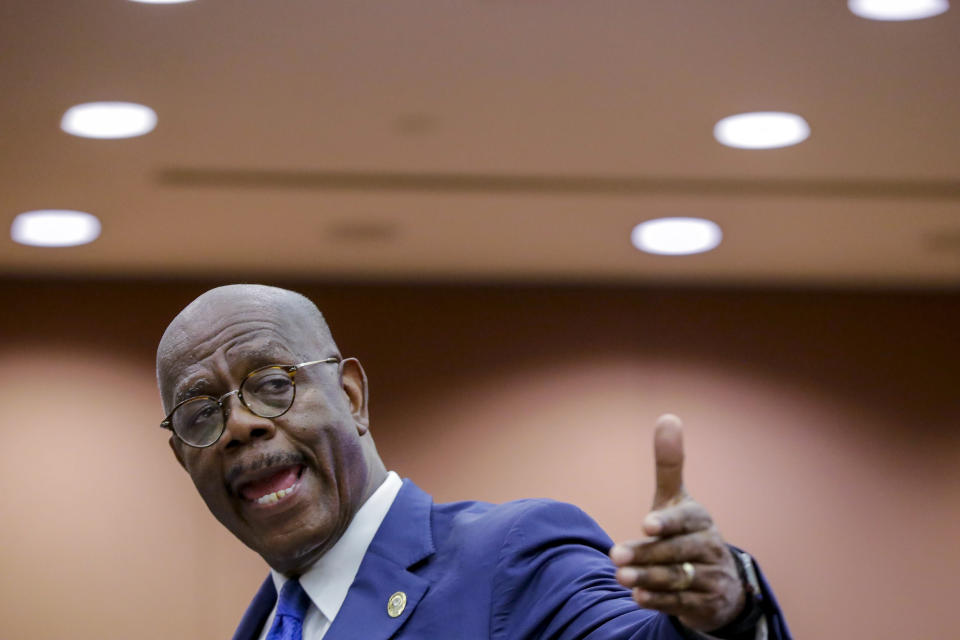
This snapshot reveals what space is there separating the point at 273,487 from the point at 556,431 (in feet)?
13.2

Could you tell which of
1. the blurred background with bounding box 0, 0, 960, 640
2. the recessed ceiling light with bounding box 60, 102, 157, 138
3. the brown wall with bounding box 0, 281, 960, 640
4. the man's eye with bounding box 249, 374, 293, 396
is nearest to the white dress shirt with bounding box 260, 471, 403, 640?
the man's eye with bounding box 249, 374, 293, 396

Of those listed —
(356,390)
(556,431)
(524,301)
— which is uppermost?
(524,301)

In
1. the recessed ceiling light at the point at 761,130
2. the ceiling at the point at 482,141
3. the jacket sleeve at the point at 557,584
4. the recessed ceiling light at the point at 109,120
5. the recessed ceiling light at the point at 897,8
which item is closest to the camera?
the jacket sleeve at the point at 557,584

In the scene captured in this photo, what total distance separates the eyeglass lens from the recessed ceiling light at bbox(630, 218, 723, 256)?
353cm

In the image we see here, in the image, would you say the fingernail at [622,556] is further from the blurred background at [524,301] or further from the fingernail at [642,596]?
the blurred background at [524,301]

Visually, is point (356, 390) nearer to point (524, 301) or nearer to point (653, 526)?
point (653, 526)

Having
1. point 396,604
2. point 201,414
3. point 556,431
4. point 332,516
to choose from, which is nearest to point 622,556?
point 396,604

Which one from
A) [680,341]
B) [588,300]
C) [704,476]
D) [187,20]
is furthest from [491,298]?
[187,20]

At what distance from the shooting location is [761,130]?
429cm

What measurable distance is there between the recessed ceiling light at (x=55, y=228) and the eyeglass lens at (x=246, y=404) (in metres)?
3.32

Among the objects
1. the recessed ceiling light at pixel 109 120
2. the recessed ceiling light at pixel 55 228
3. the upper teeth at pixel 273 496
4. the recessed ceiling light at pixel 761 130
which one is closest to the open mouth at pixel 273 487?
the upper teeth at pixel 273 496

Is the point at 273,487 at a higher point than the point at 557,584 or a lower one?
higher

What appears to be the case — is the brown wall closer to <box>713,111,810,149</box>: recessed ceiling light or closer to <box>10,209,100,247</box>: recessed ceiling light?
<box>10,209,100,247</box>: recessed ceiling light

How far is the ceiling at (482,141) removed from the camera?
3.54m
